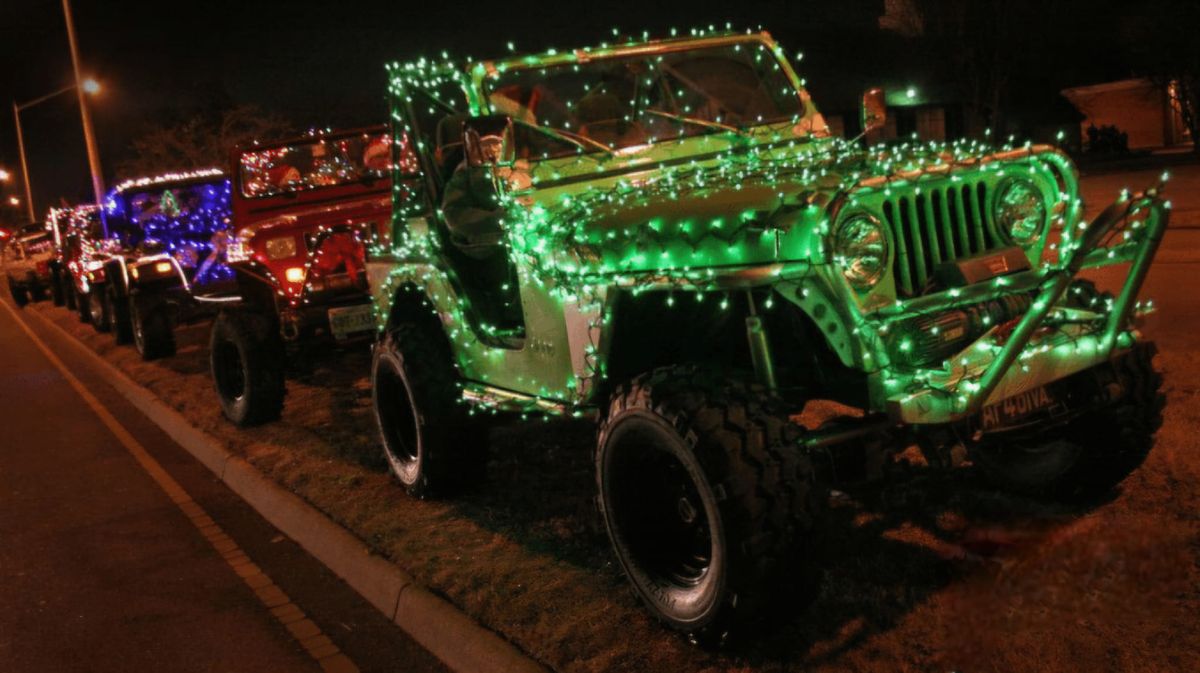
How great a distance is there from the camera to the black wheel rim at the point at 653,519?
417 centimetres

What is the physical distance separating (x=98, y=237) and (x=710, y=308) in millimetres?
13528

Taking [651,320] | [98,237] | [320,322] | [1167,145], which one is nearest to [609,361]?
[651,320]

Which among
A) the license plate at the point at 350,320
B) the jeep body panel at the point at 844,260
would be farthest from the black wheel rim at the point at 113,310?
the jeep body panel at the point at 844,260

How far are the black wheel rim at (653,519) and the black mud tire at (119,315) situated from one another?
12.0 meters

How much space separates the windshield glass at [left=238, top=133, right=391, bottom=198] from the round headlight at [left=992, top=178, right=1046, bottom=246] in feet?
26.0

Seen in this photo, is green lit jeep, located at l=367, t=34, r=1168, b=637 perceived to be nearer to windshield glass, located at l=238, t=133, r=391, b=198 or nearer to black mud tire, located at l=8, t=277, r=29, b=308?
windshield glass, located at l=238, t=133, r=391, b=198

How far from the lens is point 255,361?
339 inches

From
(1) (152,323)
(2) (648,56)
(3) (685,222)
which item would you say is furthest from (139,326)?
(3) (685,222)

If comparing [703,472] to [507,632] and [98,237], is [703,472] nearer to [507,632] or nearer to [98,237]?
[507,632]

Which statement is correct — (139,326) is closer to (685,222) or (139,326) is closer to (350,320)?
(350,320)

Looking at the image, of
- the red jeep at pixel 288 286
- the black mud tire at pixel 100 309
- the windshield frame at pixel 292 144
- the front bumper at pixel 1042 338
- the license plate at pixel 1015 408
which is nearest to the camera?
the front bumper at pixel 1042 338

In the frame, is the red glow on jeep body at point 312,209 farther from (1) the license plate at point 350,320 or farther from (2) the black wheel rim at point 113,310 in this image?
(2) the black wheel rim at point 113,310

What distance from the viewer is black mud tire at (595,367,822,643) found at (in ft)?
11.7

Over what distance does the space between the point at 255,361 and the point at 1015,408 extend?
20.7 ft
